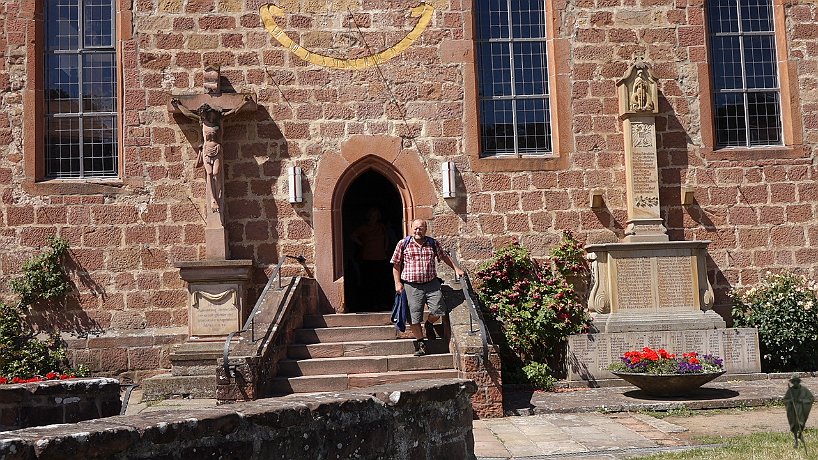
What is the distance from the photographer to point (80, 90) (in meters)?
13.1

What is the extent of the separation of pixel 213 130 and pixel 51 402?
21.7 ft

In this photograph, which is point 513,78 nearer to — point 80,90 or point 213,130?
point 213,130

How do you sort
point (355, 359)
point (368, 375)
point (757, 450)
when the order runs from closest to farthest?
point (757, 450) < point (368, 375) < point (355, 359)

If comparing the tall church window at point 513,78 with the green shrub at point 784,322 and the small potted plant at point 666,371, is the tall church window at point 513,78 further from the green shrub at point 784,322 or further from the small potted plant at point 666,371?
the small potted plant at point 666,371

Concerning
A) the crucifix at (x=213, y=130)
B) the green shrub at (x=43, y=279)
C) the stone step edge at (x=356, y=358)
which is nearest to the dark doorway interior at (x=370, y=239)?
the crucifix at (x=213, y=130)

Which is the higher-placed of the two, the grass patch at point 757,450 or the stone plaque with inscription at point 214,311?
the stone plaque with inscription at point 214,311

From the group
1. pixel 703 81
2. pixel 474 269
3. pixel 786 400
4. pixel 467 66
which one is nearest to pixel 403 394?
pixel 786 400

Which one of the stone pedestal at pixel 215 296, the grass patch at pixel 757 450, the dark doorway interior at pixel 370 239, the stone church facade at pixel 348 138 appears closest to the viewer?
the grass patch at pixel 757 450

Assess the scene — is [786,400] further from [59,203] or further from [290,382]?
[59,203]

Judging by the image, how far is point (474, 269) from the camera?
508 inches

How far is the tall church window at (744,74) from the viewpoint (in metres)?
13.7

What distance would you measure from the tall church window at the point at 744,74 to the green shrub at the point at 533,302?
3.18 metres

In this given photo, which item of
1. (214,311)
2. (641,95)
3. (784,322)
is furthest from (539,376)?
(214,311)

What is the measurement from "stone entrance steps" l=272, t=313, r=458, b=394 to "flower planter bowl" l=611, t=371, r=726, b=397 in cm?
210
